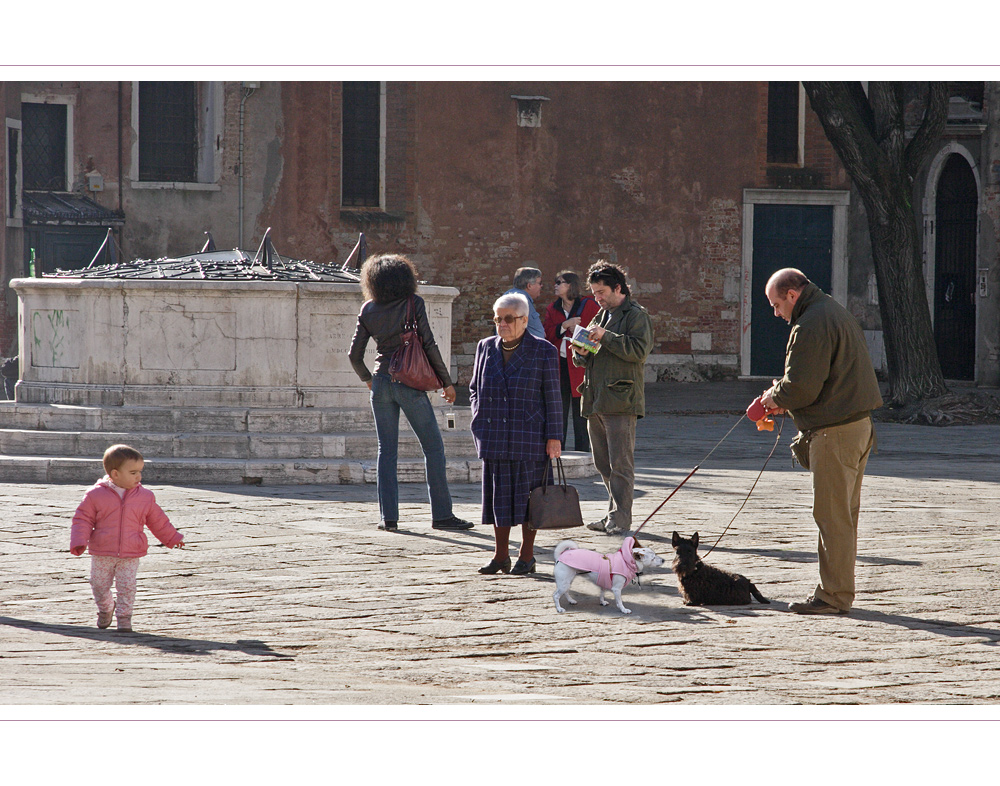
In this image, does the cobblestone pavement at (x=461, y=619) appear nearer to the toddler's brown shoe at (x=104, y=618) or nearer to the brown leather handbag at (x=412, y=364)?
the toddler's brown shoe at (x=104, y=618)

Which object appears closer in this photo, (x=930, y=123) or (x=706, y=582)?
(x=706, y=582)

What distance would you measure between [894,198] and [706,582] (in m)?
11.8

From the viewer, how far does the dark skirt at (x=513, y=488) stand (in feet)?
21.2

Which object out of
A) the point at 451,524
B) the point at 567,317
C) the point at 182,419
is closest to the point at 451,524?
the point at 451,524

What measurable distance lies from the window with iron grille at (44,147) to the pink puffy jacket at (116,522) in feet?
61.2

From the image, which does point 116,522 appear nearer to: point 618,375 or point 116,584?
point 116,584

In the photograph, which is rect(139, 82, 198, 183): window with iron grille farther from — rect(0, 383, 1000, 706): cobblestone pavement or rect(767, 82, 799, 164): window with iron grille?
rect(0, 383, 1000, 706): cobblestone pavement


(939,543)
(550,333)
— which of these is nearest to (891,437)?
(550,333)

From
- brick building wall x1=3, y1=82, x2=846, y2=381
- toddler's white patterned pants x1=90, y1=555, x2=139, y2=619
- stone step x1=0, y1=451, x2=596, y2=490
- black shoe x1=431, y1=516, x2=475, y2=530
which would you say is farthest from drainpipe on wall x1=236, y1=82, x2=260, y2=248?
toddler's white patterned pants x1=90, y1=555, x2=139, y2=619

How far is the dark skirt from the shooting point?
21.2 ft

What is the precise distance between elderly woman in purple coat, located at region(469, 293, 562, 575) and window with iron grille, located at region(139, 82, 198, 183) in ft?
57.8

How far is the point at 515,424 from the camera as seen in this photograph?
21.2 ft

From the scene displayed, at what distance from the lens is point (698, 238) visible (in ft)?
78.2

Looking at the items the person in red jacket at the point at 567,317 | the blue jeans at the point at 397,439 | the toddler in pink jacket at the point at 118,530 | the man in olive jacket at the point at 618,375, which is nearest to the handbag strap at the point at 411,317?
the blue jeans at the point at 397,439
